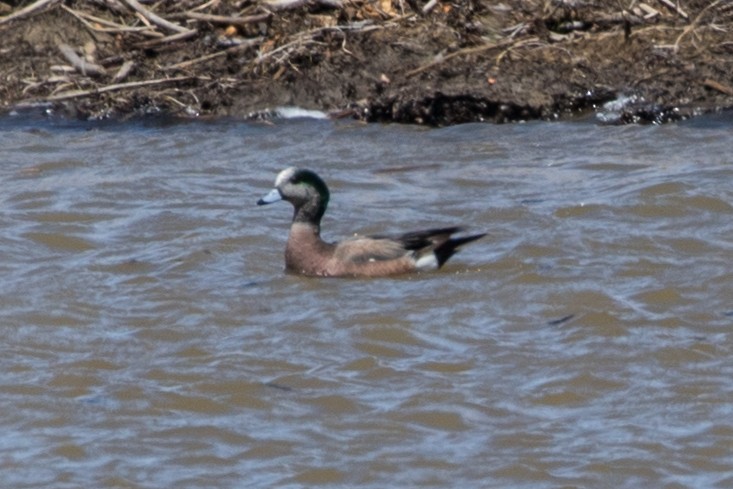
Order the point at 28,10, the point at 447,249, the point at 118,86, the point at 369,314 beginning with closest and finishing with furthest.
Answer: the point at 369,314 < the point at 447,249 < the point at 118,86 < the point at 28,10

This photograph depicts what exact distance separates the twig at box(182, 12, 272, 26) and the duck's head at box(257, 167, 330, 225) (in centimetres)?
283

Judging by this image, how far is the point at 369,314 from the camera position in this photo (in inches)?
280

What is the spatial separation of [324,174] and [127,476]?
4290mm

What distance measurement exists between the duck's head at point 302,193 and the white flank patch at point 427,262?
0.68 meters

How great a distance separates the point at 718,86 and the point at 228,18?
3.31 m

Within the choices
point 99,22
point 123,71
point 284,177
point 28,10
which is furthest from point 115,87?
point 284,177

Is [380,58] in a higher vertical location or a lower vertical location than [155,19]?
lower

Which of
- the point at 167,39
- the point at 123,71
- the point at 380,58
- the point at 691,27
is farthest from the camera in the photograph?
the point at 167,39

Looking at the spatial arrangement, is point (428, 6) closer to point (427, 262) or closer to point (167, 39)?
point (167, 39)

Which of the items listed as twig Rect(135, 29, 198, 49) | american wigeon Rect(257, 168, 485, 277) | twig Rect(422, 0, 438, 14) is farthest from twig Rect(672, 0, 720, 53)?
twig Rect(135, 29, 198, 49)

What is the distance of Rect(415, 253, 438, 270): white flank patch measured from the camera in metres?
7.88

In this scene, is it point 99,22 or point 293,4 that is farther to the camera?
point 99,22

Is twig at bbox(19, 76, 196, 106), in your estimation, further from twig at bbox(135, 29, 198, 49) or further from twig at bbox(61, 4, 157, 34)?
twig at bbox(61, 4, 157, 34)

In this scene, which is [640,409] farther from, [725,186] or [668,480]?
[725,186]
